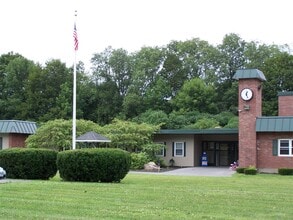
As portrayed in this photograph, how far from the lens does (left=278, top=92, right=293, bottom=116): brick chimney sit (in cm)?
3688

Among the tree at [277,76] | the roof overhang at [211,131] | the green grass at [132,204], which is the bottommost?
the green grass at [132,204]

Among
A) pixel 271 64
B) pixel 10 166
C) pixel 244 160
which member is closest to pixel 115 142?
pixel 244 160

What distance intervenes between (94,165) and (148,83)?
4743 centimetres

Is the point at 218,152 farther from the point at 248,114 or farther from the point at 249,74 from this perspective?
the point at 249,74

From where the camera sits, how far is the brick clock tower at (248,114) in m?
31.9

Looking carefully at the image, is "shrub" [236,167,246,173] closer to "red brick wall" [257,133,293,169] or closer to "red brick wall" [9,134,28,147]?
"red brick wall" [257,133,293,169]

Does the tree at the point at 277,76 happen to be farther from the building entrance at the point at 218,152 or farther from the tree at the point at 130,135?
the tree at the point at 130,135

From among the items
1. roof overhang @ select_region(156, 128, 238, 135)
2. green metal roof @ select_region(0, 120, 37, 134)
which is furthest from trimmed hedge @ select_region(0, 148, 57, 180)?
green metal roof @ select_region(0, 120, 37, 134)

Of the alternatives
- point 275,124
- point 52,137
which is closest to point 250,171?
point 275,124

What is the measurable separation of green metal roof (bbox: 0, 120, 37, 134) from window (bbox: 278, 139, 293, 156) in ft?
65.4

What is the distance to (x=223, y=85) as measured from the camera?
210 feet

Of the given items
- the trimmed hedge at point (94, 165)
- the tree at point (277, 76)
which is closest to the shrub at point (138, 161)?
the trimmed hedge at point (94, 165)

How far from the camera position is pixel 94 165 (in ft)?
62.2

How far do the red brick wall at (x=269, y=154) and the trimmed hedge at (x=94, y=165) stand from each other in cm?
1507
